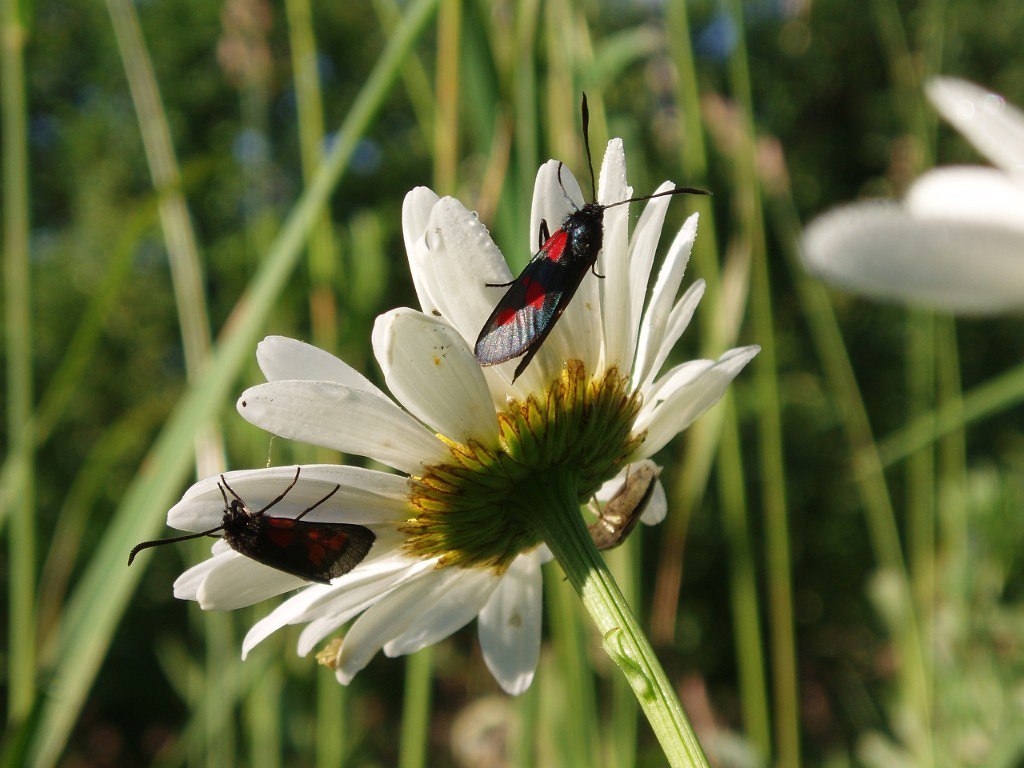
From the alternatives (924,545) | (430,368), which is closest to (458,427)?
(430,368)

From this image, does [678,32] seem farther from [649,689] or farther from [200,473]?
[649,689]

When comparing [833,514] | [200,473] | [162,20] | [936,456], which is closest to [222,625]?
[200,473]

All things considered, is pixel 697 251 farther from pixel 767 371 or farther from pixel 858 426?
pixel 858 426

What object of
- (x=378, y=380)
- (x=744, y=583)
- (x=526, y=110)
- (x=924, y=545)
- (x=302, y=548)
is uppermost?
(x=526, y=110)

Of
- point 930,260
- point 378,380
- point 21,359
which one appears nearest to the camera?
point 930,260

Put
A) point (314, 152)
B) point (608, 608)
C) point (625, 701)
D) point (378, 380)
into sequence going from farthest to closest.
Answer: point (378, 380) < point (314, 152) < point (625, 701) < point (608, 608)

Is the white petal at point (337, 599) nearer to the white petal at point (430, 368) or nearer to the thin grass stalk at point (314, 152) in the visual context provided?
the white petal at point (430, 368)
